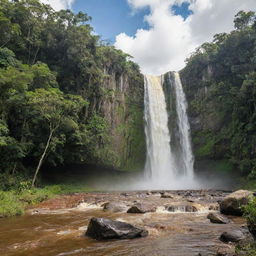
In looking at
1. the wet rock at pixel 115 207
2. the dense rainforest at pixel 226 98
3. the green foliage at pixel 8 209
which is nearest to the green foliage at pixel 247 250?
the wet rock at pixel 115 207

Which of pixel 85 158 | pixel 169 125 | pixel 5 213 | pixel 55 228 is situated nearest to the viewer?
pixel 55 228

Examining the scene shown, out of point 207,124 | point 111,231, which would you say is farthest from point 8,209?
point 207,124

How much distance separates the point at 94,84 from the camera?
2800 cm

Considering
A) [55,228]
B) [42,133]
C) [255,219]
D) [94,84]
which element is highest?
[94,84]

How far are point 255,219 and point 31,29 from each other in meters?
27.5

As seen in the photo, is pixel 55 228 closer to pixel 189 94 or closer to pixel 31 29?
pixel 31 29

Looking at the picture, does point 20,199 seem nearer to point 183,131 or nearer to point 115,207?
point 115,207

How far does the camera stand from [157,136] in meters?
32.1

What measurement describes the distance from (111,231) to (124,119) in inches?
1024

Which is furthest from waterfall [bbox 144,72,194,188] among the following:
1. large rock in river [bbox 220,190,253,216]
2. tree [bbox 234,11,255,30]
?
large rock in river [bbox 220,190,253,216]

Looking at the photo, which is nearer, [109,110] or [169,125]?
[109,110]

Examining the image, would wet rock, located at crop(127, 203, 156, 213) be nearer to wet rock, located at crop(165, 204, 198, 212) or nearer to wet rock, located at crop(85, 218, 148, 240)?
wet rock, located at crop(165, 204, 198, 212)

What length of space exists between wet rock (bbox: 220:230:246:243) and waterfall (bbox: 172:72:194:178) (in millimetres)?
24382

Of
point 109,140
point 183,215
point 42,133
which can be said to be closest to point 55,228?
point 183,215
